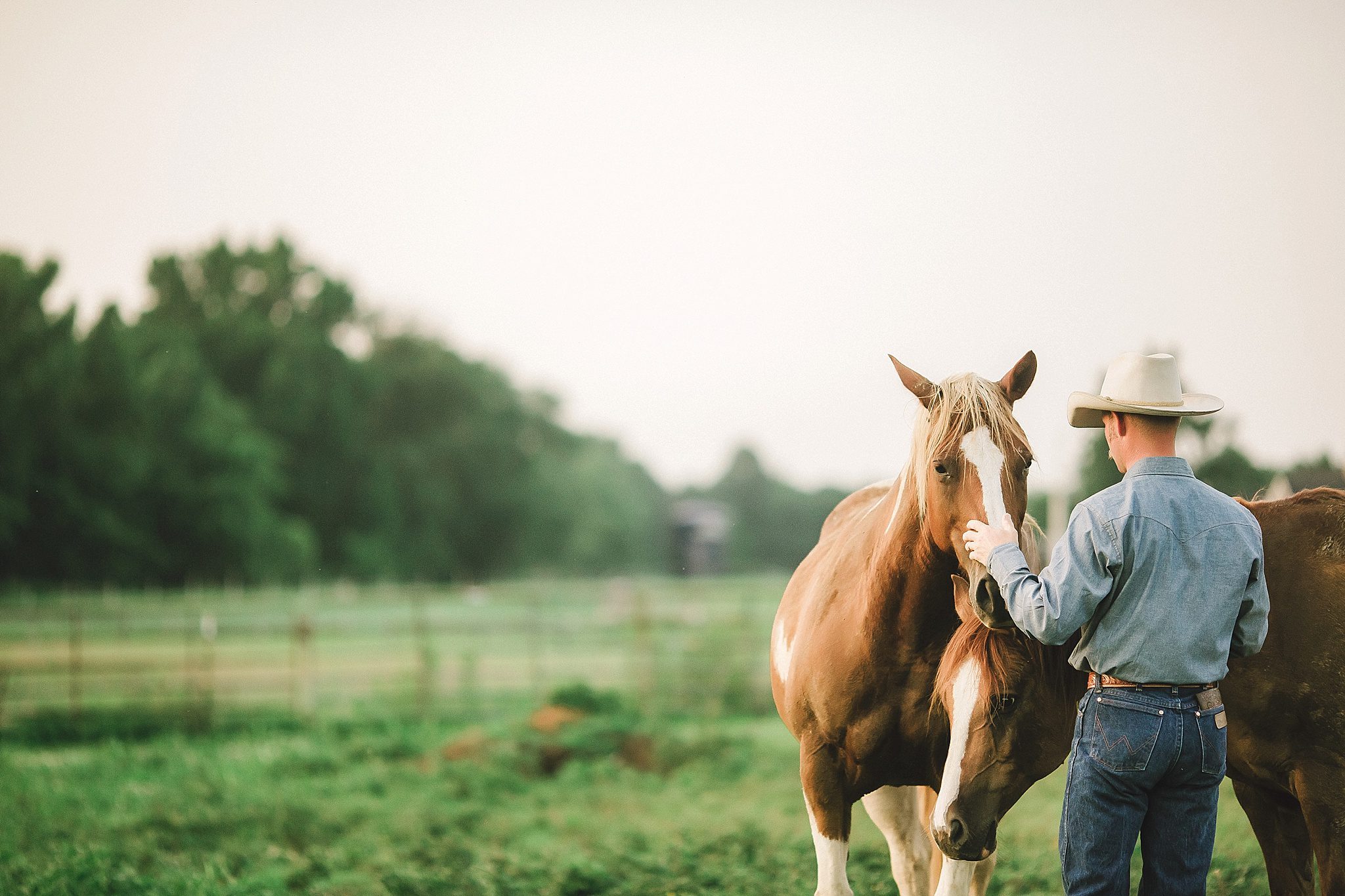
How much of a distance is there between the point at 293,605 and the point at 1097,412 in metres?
26.0

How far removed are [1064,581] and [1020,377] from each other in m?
0.80

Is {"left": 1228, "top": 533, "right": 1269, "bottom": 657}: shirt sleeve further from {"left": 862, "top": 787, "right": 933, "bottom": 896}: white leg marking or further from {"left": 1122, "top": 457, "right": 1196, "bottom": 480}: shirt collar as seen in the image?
{"left": 862, "top": 787, "right": 933, "bottom": 896}: white leg marking

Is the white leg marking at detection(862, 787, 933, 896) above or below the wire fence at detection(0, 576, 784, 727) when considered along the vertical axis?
above

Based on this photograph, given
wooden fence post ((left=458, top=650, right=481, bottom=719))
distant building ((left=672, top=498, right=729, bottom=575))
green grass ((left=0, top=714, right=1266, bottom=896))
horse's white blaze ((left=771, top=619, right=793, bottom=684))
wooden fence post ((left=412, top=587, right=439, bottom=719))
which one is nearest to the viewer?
horse's white blaze ((left=771, top=619, right=793, bottom=684))

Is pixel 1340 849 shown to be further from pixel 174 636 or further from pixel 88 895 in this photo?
pixel 174 636

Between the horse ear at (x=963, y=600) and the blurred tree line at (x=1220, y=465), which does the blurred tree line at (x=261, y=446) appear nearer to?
the blurred tree line at (x=1220, y=465)

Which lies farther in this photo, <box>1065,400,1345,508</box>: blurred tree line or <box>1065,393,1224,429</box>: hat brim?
<box>1065,400,1345,508</box>: blurred tree line

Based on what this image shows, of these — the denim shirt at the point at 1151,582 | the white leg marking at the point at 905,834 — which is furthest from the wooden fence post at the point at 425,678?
the denim shirt at the point at 1151,582

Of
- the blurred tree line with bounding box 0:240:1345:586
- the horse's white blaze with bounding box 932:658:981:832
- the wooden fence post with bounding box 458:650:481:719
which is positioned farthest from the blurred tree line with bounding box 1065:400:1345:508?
the blurred tree line with bounding box 0:240:1345:586

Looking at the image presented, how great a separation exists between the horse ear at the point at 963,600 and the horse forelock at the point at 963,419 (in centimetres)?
23

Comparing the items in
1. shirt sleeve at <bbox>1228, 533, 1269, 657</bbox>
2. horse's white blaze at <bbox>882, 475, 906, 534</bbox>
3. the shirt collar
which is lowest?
shirt sleeve at <bbox>1228, 533, 1269, 657</bbox>

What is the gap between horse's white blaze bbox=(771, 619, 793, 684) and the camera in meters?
3.94

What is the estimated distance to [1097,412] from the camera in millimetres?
2951

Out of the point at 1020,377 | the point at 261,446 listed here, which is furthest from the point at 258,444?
the point at 1020,377
